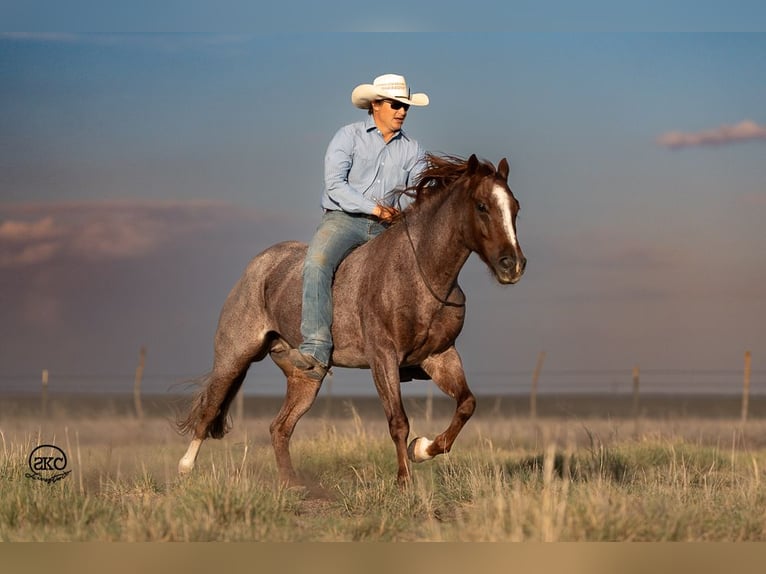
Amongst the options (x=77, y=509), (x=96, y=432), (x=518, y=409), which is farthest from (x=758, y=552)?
(x=518, y=409)

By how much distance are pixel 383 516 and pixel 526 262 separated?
2.13 m

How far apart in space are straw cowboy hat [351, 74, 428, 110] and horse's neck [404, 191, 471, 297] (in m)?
1.10

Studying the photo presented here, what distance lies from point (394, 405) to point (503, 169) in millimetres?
2115

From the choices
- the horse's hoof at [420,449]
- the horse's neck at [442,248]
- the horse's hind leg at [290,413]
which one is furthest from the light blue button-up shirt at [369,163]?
the horse's hoof at [420,449]

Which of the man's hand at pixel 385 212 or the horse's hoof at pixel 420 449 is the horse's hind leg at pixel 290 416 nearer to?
the horse's hoof at pixel 420 449

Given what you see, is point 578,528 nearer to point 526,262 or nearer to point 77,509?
point 526,262

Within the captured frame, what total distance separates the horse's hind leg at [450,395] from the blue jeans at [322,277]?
3.17ft

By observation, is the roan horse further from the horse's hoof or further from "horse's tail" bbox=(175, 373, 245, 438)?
"horse's tail" bbox=(175, 373, 245, 438)

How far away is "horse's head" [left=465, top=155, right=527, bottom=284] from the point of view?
7898 mm

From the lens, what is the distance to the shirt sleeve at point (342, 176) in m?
9.48

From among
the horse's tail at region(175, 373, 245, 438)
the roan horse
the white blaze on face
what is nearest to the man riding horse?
the roan horse

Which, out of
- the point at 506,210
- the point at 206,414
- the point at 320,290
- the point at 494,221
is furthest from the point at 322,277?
the point at 206,414

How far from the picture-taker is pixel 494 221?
26.5ft

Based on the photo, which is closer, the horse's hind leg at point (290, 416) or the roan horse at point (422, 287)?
the roan horse at point (422, 287)
